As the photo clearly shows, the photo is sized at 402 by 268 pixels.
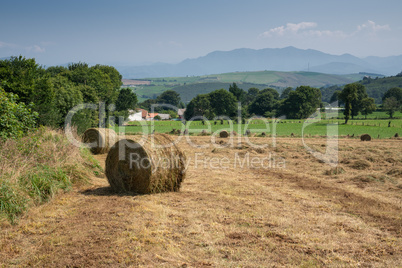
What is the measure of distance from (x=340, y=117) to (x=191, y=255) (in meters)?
74.1

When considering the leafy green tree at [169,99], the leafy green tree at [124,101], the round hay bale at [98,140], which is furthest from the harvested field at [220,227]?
the leafy green tree at [169,99]

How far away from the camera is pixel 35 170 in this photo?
30.7ft

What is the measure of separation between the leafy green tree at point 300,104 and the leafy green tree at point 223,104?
518 inches

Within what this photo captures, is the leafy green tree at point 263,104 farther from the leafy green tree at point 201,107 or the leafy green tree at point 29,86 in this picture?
the leafy green tree at point 29,86

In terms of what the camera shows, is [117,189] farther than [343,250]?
Yes

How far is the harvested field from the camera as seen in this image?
18.7 feet

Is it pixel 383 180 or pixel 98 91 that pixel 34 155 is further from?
pixel 98 91

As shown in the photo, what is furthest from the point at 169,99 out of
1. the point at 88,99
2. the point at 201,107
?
the point at 88,99

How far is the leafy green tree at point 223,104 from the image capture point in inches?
3199

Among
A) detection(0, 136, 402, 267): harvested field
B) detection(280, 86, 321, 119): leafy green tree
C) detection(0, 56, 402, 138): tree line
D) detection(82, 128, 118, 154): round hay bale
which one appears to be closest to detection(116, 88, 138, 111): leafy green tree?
detection(0, 56, 402, 138): tree line

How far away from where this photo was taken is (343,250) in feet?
20.1

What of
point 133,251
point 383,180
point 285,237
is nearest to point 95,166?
point 133,251

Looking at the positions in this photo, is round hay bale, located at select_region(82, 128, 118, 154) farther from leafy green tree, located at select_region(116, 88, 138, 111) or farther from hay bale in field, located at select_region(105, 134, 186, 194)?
leafy green tree, located at select_region(116, 88, 138, 111)

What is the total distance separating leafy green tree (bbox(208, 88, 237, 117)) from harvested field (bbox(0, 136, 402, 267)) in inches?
2728
